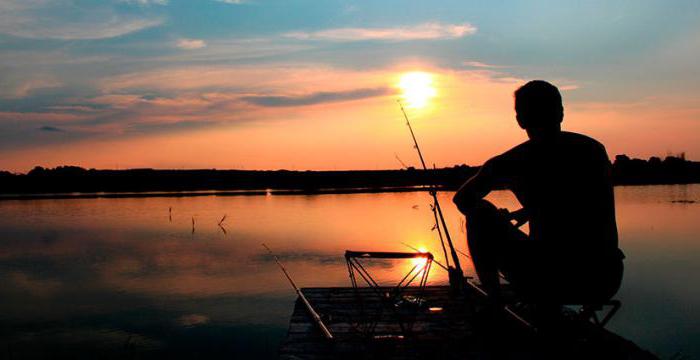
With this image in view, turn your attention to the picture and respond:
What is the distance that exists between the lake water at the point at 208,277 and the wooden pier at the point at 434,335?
9.43ft

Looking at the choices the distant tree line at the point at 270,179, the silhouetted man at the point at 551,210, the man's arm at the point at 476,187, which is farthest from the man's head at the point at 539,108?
the distant tree line at the point at 270,179

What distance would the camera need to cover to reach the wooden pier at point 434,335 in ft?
15.0

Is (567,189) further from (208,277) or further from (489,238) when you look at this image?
(208,277)

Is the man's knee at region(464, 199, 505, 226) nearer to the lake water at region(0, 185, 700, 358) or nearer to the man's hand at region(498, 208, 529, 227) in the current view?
the man's hand at region(498, 208, 529, 227)

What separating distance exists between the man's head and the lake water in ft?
25.8

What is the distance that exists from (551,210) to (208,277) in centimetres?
1544

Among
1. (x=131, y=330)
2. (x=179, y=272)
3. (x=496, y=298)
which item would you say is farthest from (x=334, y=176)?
(x=496, y=298)

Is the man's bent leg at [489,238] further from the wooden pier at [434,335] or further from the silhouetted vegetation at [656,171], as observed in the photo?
the silhouetted vegetation at [656,171]

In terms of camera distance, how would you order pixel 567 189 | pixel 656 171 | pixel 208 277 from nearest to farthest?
pixel 567 189 < pixel 208 277 < pixel 656 171

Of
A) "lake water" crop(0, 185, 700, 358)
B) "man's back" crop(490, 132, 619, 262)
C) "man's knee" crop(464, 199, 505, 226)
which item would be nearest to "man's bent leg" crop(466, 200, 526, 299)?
"man's knee" crop(464, 199, 505, 226)

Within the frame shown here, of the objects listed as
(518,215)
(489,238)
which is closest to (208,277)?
(518,215)

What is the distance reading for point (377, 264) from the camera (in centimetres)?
1841

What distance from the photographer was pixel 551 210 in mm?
3758

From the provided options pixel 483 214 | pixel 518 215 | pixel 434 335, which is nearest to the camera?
pixel 483 214
